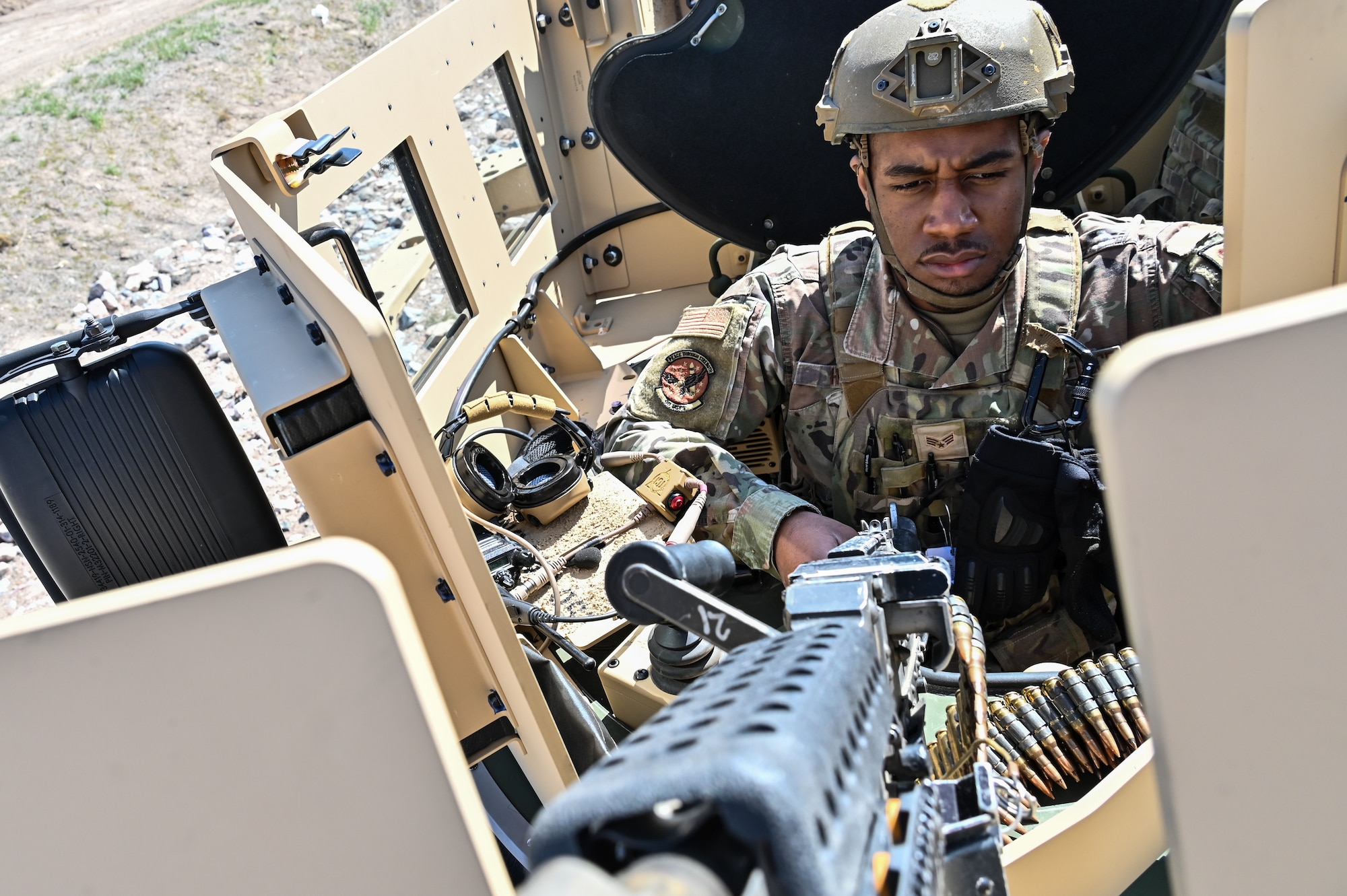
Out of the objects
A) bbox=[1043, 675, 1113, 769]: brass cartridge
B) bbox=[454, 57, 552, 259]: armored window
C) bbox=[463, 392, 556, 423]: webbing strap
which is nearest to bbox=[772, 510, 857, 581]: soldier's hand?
bbox=[1043, 675, 1113, 769]: brass cartridge

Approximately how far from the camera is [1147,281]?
220 cm

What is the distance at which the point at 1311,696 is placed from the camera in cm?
69

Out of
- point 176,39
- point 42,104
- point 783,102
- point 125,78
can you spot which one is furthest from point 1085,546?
point 176,39

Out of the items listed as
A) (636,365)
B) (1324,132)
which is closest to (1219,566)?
(1324,132)

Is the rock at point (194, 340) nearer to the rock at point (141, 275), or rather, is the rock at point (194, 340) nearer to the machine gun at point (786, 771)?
the rock at point (141, 275)

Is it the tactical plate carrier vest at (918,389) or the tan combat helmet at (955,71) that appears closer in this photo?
the tan combat helmet at (955,71)

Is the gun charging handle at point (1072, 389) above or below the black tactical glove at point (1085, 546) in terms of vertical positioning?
above

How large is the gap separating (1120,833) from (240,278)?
1.36m

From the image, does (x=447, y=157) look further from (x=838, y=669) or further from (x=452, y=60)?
(x=838, y=669)

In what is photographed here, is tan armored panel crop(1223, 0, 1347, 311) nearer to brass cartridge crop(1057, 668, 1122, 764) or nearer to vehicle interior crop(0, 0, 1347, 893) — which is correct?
vehicle interior crop(0, 0, 1347, 893)

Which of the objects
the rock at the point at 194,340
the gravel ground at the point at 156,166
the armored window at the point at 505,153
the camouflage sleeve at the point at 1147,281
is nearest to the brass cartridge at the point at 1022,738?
the camouflage sleeve at the point at 1147,281

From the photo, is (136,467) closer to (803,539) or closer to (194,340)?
(803,539)

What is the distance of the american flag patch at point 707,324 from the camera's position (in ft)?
7.99

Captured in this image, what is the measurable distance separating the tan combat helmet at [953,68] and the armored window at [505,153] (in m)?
1.65
